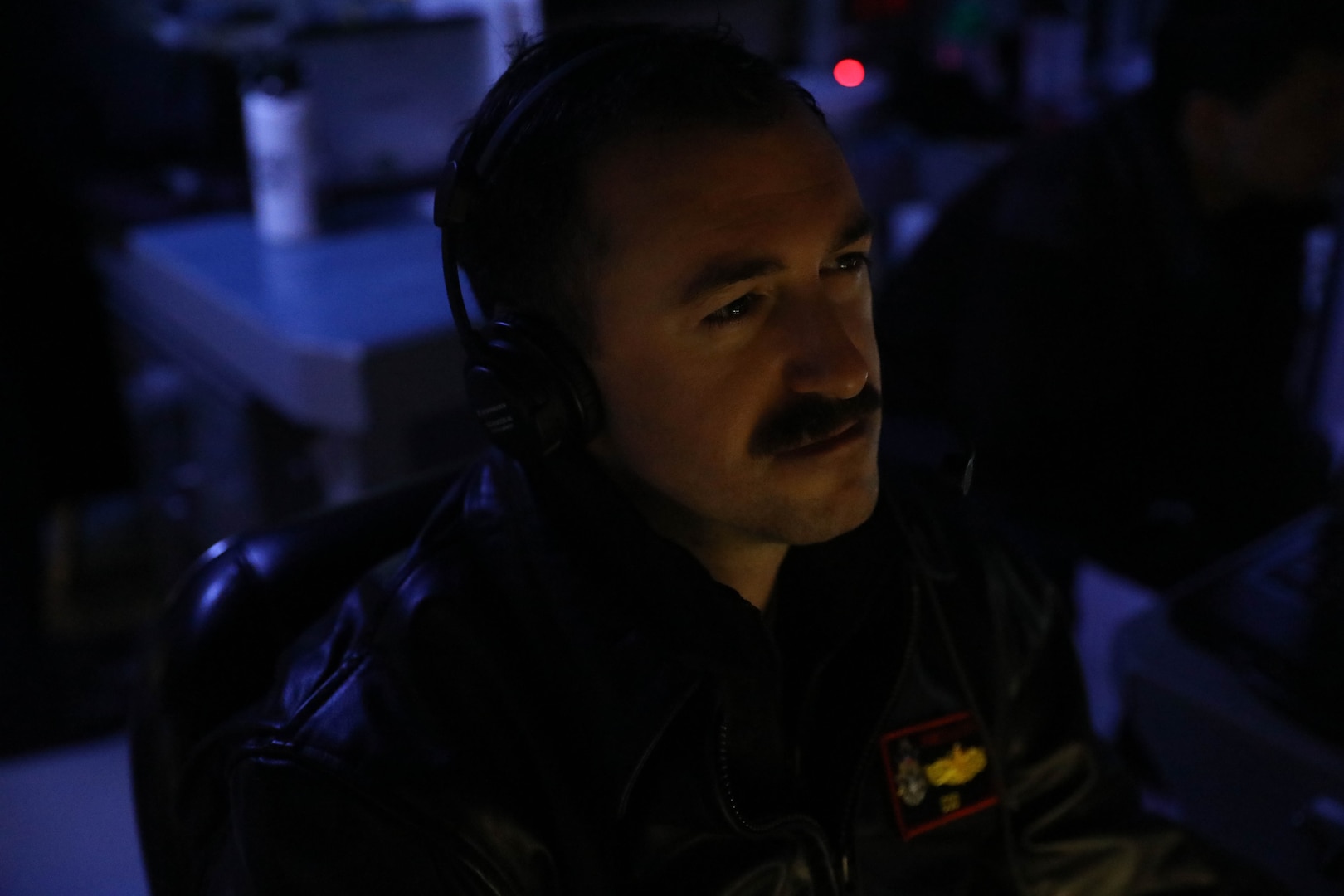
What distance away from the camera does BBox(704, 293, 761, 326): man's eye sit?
72 cm

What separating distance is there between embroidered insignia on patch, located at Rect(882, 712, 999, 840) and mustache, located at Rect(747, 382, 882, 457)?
0.24 m

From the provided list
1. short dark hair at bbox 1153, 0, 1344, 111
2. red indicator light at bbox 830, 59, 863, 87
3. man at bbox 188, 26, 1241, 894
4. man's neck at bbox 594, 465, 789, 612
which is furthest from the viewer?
red indicator light at bbox 830, 59, 863, 87

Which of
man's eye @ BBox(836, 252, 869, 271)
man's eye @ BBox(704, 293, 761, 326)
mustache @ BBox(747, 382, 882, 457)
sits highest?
man's eye @ BBox(836, 252, 869, 271)

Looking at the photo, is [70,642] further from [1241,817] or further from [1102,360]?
[1241,817]

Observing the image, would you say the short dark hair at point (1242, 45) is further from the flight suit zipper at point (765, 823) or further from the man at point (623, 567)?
the flight suit zipper at point (765, 823)

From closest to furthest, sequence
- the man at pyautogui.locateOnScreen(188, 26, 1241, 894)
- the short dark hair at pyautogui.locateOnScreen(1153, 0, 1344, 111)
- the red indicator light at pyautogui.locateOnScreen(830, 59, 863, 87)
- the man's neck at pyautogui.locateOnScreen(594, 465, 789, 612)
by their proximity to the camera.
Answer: the man at pyautogui.locateOnScreen(188, 26, 1241, 894), the man's neck at pyautogui.locateOnScreen(594, 465, 789, 612), the short dark hair at pyautogui.locateOnScreen(1153, 0, 1344, 111), the red indicator light at pyautogui.locateOnScreen(830, 59, 863, 87)

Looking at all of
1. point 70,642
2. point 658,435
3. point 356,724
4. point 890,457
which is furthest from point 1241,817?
point 70,642

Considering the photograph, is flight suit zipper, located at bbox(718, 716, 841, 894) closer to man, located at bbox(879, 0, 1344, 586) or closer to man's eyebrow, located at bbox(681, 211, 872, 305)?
man's eyebrow, located at bbox(681, 211, 872, 305)

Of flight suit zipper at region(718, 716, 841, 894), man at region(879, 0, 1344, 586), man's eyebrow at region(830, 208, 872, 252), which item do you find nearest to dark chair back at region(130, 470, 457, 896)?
flight suit zipper at region(718, 716, 841, 894)

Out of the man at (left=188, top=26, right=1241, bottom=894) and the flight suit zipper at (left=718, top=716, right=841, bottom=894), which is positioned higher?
the man at (left=188, top=26, right=1241, bottom=894)

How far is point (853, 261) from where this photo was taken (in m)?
0.77

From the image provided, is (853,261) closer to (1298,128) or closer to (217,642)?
(217,642)

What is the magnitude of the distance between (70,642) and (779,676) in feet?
6.27

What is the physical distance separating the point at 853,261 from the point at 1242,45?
1036 millimetres
